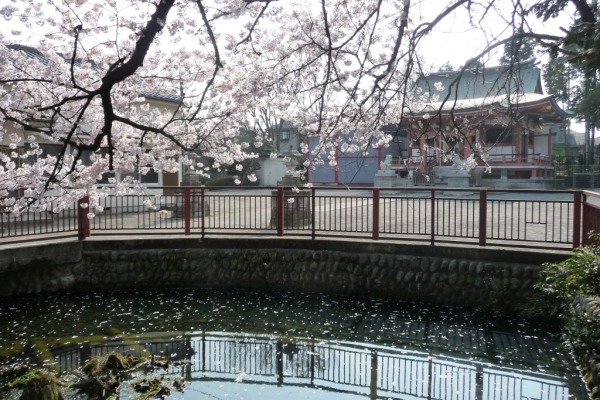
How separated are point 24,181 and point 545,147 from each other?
27.4 meters

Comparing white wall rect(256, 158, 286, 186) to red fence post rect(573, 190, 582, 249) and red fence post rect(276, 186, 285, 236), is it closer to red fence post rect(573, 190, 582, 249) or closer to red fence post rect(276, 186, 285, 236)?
red fence post rect(276, 186, 285, 236)

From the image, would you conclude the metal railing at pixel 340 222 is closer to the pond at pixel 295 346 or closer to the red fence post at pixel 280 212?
the red fence post at pixel 280 212

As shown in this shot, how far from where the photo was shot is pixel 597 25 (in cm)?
354

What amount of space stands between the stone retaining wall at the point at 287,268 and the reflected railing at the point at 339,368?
133 centimetres

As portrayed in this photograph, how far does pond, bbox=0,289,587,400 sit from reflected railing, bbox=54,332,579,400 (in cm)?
1

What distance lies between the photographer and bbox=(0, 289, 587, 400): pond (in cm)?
557

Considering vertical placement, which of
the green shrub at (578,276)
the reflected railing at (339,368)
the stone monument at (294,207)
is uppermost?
the stone monument at (294,207)

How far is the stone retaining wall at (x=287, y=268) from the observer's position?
7871 mm

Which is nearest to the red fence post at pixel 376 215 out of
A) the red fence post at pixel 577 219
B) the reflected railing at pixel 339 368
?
the reflected railing at pixel 339 368

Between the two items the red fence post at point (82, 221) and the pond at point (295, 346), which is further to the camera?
the red fence post at point (82, 221)

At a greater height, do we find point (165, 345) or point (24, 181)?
point (24, 181)

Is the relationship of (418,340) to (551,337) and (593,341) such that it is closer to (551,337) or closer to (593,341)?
(551,337)

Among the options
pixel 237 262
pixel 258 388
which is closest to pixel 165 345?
pixel 258 388

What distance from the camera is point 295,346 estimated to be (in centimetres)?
680
